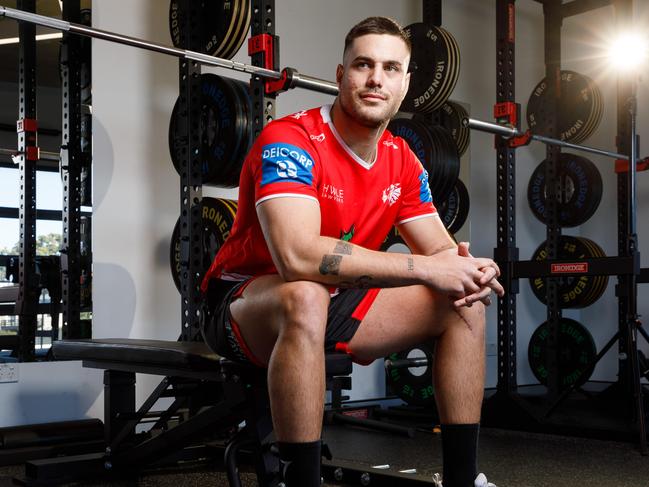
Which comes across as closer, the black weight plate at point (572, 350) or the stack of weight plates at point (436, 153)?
the stack of weight plates at point (436, 153)

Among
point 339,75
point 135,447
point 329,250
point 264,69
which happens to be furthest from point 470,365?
point 264,69

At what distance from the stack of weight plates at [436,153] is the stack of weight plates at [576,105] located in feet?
3.10

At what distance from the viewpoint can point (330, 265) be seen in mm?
1494

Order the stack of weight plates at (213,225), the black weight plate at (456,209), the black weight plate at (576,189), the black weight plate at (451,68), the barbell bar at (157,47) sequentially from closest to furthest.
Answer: the barbell bar at (157,47) → the stack of weight plates at (213,225) → the black weight plate at (451,68) → the black weight plate at (456,209) → the black weight plate at (576,189)

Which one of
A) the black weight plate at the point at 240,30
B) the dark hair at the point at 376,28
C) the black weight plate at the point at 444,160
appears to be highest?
the black weight plate at the point at 240,30

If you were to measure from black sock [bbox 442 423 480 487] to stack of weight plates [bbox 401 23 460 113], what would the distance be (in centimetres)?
228

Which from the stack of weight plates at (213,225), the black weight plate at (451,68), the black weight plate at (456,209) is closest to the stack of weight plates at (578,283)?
the black weight plate at (456,209)

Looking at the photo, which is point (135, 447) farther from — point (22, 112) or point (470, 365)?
point (22, 112)

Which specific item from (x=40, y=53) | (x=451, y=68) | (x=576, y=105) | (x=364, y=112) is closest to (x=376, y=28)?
(x=364, y=112)

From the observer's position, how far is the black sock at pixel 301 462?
1.40 meters

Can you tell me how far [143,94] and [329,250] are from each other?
6.79ft

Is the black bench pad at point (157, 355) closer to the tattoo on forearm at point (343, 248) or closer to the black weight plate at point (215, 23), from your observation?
the tattoo on forearm at point (343, 248)

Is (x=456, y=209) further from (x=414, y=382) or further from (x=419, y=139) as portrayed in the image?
(x=414, y=382)

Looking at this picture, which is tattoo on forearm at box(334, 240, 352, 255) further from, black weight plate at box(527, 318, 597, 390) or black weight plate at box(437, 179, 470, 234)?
black weight plate at box(527, 318, 597, 390)
